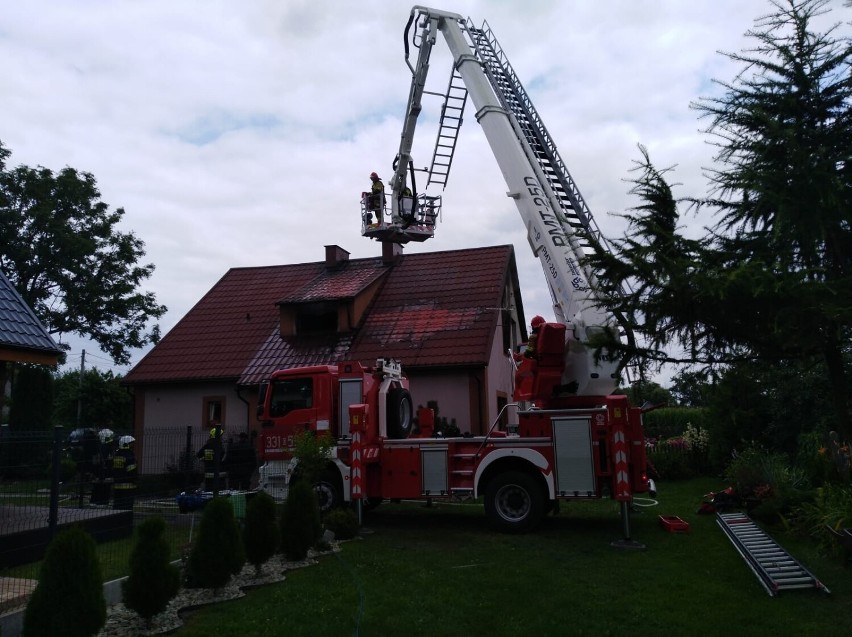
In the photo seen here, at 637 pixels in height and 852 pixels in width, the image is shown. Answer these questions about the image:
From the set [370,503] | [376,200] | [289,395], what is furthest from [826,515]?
[376,200]

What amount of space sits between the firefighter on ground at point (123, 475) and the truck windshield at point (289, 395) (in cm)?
283

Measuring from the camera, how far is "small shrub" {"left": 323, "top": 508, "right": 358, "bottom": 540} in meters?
11.1

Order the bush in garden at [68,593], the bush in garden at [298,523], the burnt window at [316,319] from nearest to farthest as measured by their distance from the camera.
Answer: the bush in garden at [68,593]
the bush in garden at [298,523]
the burnt window at [316,319]

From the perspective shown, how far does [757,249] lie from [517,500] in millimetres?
6550

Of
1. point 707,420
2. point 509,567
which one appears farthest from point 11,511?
point 707,420

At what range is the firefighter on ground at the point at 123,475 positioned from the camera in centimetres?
1068

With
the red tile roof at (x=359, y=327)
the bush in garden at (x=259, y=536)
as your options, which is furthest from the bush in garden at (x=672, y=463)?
the bush in garden at (x=259, y=536)

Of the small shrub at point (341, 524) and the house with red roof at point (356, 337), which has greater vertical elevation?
the house with red roof at point (356, 337)

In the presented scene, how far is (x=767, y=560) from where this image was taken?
816cm

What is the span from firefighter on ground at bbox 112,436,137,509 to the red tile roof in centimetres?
832

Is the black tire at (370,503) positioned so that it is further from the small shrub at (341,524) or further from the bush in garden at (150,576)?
the bush in garden at (150,576)

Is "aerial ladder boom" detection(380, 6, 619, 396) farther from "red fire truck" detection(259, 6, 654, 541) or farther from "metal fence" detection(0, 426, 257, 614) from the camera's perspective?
"metal fence" detection(0, 426, 257, 614)

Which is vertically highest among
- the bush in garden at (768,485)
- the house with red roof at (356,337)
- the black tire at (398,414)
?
the house with red roof at (356,337)

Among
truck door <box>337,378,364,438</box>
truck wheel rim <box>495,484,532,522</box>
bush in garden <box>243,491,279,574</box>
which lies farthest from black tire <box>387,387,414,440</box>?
bush in garden <box>243,491,279,574</box>
